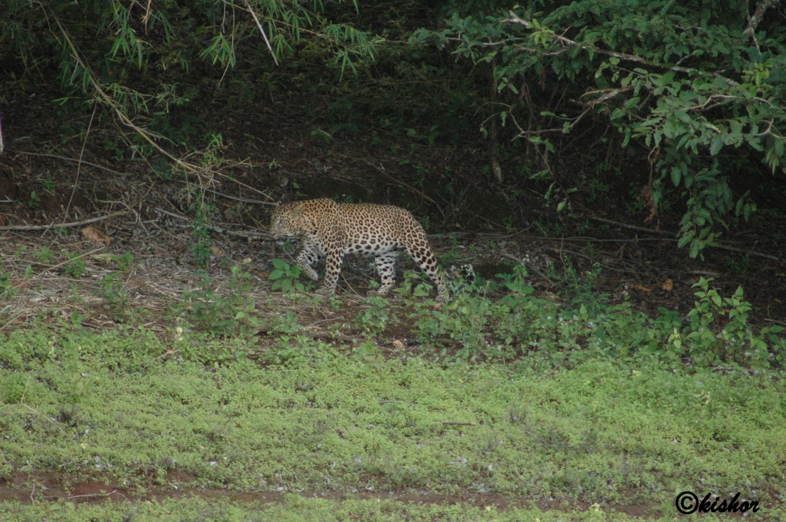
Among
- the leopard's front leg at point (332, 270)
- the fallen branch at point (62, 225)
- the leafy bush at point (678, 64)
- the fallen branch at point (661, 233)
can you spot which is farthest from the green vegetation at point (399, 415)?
the fallen branch at point (661, 233)

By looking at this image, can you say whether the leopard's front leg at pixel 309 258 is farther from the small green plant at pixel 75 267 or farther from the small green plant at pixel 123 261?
the small green plant at pixel 75 267

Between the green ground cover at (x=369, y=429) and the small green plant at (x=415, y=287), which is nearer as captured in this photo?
the green ground cover at (x=369, y=429)

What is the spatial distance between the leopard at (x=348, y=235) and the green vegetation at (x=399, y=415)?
6.18 feet

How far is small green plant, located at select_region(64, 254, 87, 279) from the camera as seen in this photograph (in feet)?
31.3

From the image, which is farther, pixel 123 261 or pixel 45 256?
pixel 123 261

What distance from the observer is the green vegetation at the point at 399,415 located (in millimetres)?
6148

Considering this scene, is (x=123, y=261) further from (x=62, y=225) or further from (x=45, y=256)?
(x=62, y=225)

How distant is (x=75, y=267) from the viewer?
9.63 meters

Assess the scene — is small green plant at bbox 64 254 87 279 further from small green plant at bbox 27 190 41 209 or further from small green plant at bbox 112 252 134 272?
small green plant at bbox 27 190 41 209

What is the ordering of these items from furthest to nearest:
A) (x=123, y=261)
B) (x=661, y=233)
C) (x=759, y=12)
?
(x=661, y=233), (x=123, y=261), (x=759, y=12)

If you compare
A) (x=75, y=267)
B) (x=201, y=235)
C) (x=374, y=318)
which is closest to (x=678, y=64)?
(x=374, y=318)

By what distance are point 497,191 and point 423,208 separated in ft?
3.79

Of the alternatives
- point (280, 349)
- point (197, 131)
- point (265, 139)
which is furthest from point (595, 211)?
point (280, 349)

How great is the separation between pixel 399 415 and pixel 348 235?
4164 millimetres
